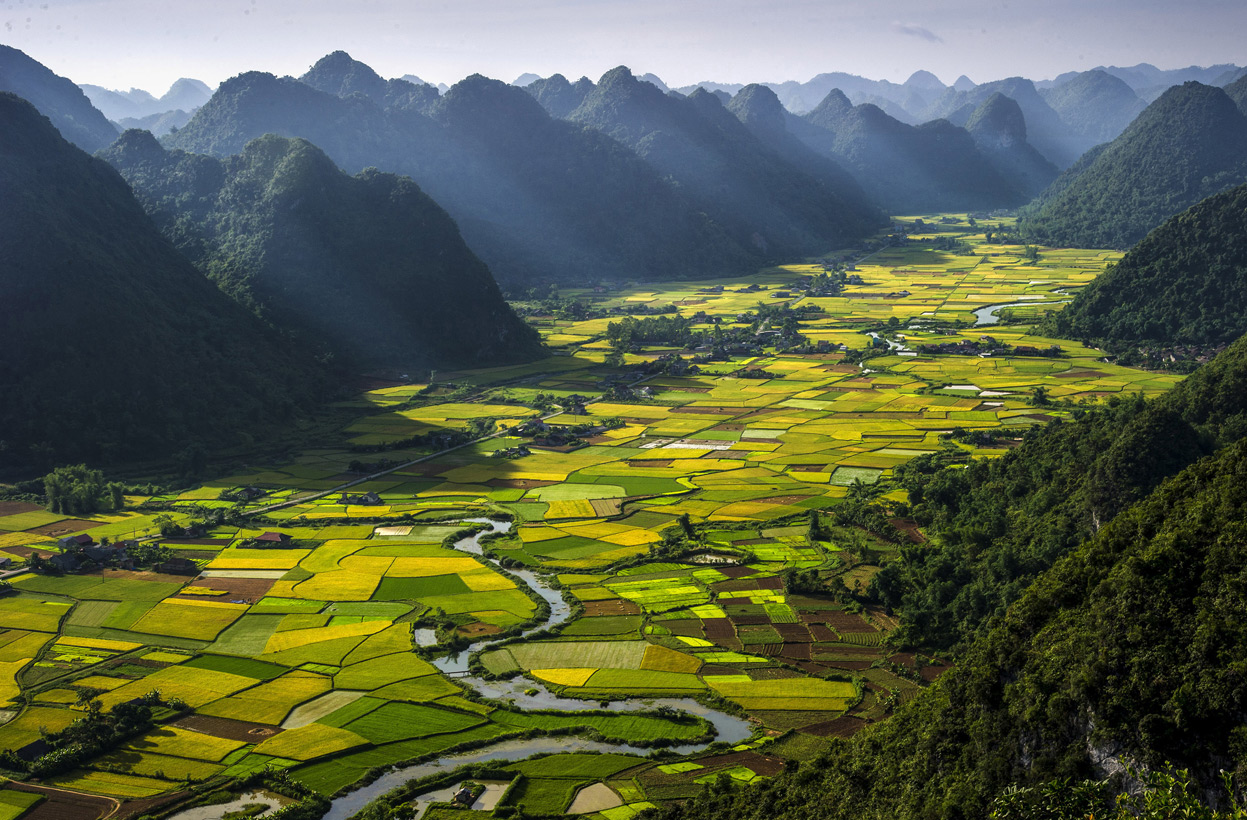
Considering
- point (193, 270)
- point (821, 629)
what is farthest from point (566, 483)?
point (193, 270)

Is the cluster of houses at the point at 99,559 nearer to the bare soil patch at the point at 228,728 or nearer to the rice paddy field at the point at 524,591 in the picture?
the rice paddy field at the point at 524,591

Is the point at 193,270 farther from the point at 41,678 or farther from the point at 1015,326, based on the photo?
the point at 1015,326

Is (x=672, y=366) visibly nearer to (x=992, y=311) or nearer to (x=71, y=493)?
(x=992, y=311)

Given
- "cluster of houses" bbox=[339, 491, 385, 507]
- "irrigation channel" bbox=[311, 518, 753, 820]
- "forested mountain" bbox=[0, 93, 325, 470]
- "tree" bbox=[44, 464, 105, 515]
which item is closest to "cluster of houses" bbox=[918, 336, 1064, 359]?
"forested mountain" bbox=[0, 93, 325, 470]

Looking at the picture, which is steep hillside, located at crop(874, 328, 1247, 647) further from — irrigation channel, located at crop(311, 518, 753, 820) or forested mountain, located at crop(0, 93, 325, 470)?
forested mountain, located at crop(0, 93, 325, 470)

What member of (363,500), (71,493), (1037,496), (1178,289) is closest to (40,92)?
(71,493)

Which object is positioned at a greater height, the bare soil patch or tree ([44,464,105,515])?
tree ([44,464,105,515])
